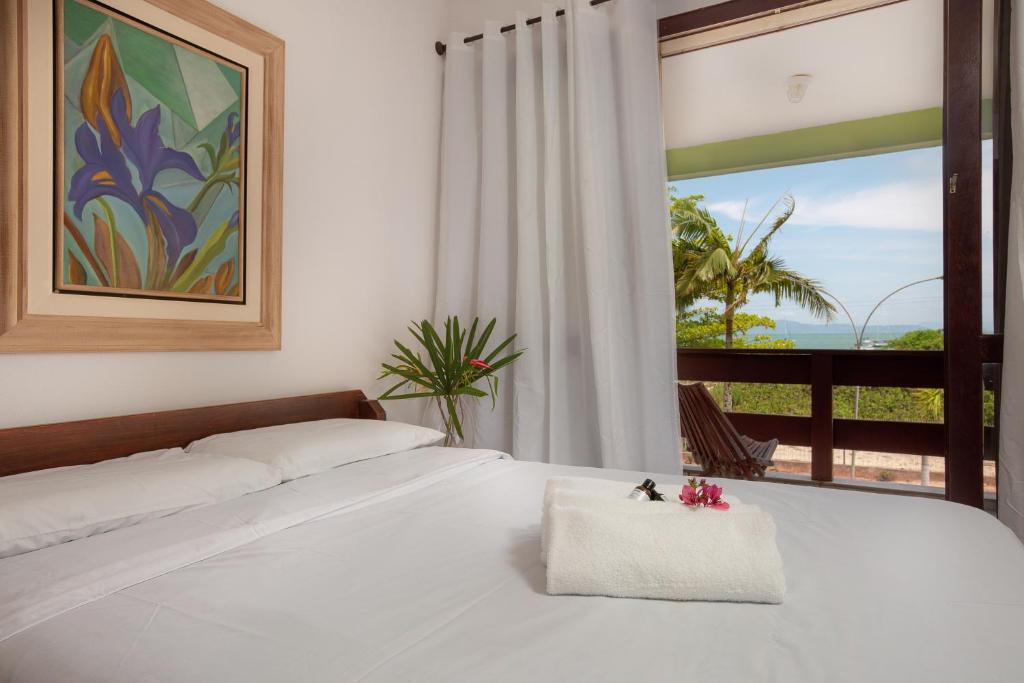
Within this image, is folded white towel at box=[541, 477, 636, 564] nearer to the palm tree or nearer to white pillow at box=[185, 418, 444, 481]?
white pillow at box=[185, 418, 444, 481]

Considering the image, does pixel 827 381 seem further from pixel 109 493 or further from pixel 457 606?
pixel 109 493

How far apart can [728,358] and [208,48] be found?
3205mm

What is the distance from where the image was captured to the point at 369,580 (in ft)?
3.40

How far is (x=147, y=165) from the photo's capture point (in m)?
1.86

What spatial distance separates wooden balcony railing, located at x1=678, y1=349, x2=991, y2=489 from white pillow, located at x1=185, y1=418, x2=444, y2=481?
98.3 inches

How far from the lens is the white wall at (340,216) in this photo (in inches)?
78.3

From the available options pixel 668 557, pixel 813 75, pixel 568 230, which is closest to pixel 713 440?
pixel 568 230

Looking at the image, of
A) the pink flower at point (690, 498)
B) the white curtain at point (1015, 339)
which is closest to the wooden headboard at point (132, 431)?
the pink flower at point (690, 498)

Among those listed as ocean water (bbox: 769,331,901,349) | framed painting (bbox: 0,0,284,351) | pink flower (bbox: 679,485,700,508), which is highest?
framed painting (bbox: 0,0,284,351)

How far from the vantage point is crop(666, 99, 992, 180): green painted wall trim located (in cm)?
440

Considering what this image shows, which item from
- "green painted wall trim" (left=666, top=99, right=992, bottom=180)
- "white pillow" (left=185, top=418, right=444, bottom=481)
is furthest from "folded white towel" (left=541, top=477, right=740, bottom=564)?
"green painted wall trim" (left=666, top=99, right=992, bottom=180)

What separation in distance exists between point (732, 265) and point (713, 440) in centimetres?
228

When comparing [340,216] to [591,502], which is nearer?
[591,502]

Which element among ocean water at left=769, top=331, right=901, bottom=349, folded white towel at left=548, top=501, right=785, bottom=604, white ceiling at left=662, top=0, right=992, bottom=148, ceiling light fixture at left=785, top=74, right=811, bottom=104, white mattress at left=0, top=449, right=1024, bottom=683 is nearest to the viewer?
white mattress at left=0, top=449, right=1024, bottom=683
